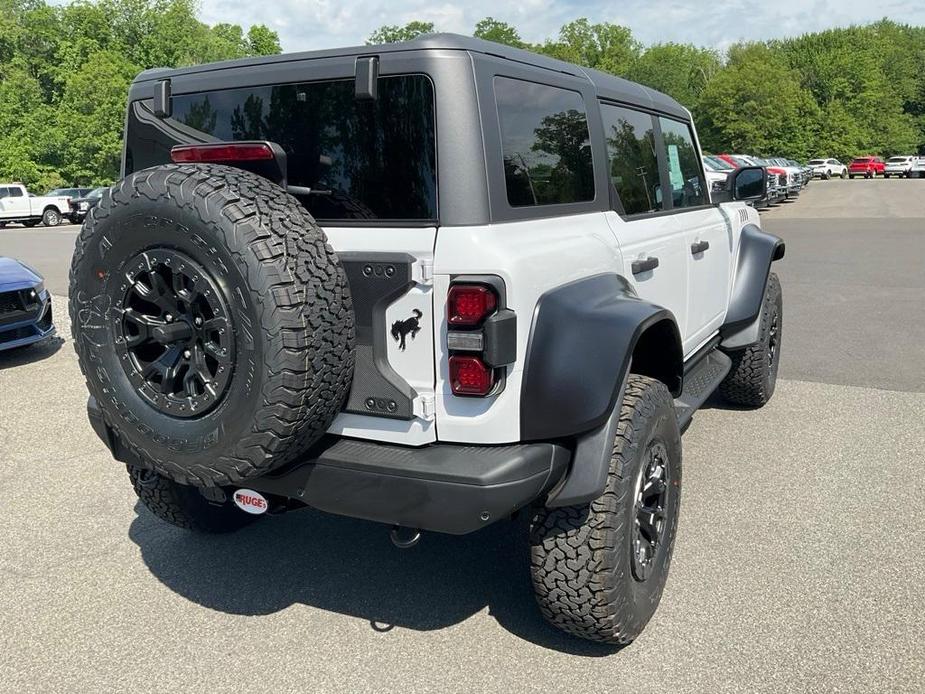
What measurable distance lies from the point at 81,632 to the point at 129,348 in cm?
120

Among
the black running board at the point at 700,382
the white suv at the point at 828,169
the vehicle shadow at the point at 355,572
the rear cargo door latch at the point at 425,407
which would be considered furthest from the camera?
the white suv at the point at 828,169

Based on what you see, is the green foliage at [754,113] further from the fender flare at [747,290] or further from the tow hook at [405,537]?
the tow hook at [405,537]

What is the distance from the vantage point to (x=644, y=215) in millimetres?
3641

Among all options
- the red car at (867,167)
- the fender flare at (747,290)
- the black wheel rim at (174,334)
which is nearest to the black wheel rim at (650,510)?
the black wheel rim at (174,334)

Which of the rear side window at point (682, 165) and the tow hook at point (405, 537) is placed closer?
the tow hook at point (405, 537)

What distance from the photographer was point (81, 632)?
3.02m

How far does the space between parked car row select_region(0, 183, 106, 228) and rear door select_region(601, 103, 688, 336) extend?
1109 inches

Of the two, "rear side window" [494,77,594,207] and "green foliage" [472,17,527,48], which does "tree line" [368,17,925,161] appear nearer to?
"green foliage" [472,17,527,48]

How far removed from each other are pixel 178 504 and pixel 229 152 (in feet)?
5.50

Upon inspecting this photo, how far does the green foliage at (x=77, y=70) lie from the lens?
40594 millimetres

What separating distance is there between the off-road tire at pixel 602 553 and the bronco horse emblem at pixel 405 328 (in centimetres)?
76

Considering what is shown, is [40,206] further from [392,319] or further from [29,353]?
[392,319]

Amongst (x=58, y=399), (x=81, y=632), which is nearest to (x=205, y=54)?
(x=58, y=399)

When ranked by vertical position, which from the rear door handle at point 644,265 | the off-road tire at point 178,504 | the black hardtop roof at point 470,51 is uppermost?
the black hardtop roof at point 470,51
